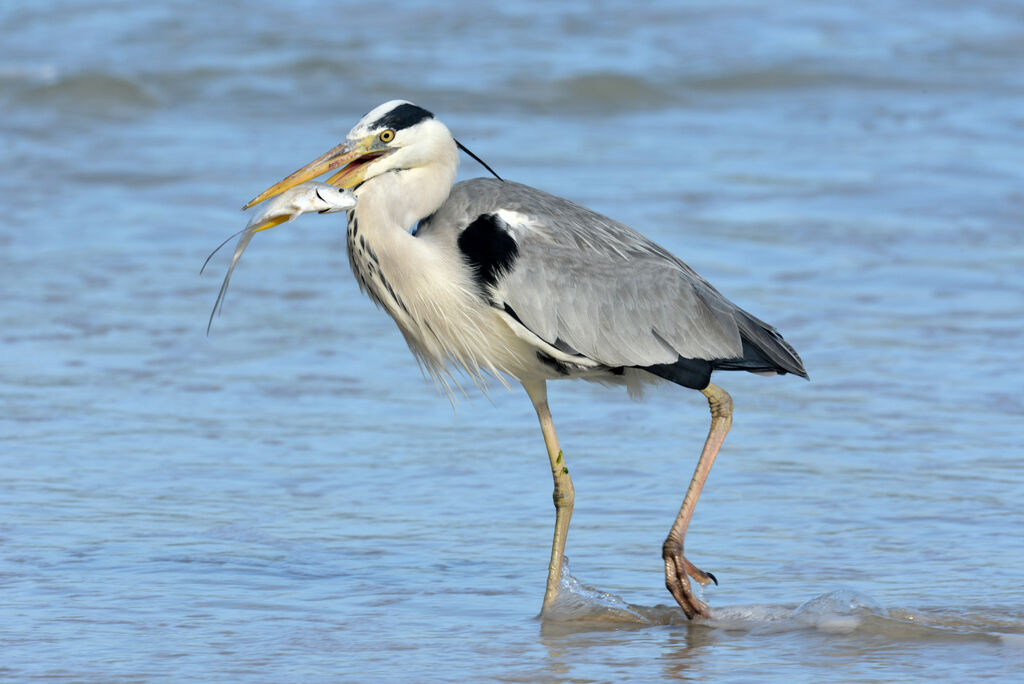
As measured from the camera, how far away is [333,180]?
535 centimetres

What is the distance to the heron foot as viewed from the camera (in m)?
5.19

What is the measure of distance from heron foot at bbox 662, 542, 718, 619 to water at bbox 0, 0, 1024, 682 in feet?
0.20

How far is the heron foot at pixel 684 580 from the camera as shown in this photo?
519 centimetres

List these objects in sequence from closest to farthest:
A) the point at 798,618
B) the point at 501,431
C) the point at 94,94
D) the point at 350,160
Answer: the point at 798,618
the point at 350,160
the point at 501,431
the point at 94,94

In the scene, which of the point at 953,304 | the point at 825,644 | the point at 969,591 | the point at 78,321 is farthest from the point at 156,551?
the point at 953,304

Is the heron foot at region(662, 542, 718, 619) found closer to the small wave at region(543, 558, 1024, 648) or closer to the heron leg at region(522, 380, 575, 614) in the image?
the small wave at region(543, 558, 1024, 648)

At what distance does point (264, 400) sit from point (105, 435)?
84 cm

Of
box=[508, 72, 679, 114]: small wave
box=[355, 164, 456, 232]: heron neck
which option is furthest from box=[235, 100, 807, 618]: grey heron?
box=[508, 72, 679, 114]: small wave

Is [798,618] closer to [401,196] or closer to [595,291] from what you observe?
[595,291]

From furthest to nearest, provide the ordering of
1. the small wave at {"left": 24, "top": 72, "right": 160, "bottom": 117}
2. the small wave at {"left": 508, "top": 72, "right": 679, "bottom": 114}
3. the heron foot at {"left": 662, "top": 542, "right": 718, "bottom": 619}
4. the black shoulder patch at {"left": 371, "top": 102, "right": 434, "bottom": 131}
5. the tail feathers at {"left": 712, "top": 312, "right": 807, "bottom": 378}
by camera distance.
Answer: the small wave at {"left": 508, "top": 72, "right": 679, "bottom": 114} → the small wave at {"left": 24, "top": 72, "right": 160, "bottom": 117} → the tail feathers at {"left": 712, "top": 312, "right": 807, "bottom": 378} → the black shoulder patch at {"left": 371, "top": 102, "right": 434, "bottom": 131} → the heron foot at {"left": 662, "top": 542, "right": 718, "bottom": 619}

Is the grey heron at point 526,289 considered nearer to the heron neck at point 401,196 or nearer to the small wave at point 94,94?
the heron neck at point 401,196

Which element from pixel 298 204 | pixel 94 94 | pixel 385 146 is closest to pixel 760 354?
pixel 385 146

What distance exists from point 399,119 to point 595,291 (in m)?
0.87

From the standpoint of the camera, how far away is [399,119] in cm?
532
